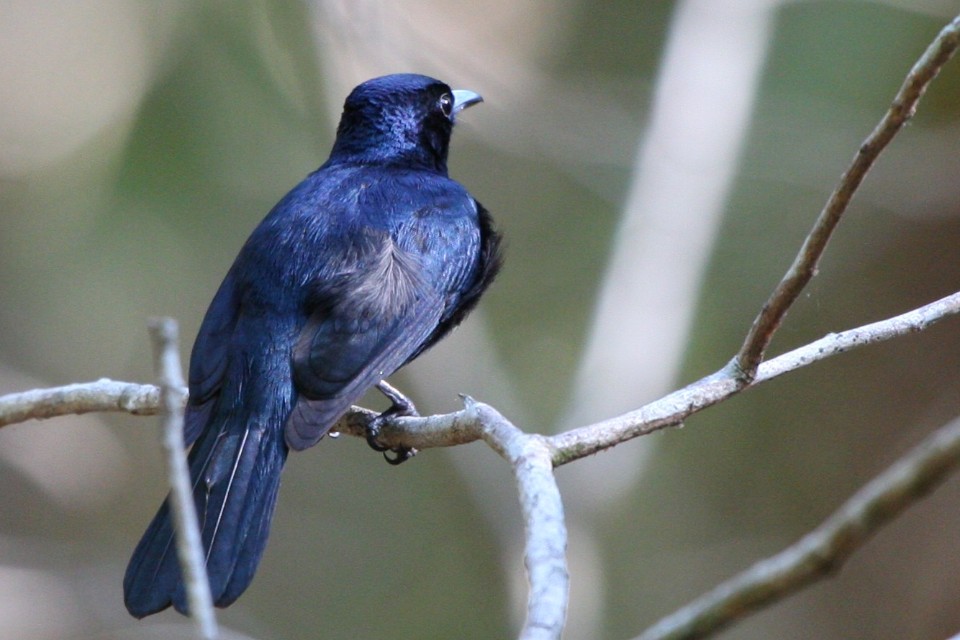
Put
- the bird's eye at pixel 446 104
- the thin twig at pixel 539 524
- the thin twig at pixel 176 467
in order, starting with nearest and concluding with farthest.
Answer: the thin twig at pixel 176 467 < the thin twig at pixel 539 524 < the bird's eye at pixel 446 104

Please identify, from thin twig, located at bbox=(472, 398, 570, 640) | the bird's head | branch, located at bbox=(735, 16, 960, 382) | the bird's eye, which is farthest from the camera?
the bird's eye

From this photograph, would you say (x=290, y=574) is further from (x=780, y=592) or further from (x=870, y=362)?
(x=780, y=592)

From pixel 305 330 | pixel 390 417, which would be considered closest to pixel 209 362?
pixel 305 330

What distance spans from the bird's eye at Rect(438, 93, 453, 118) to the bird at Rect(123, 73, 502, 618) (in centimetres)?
43

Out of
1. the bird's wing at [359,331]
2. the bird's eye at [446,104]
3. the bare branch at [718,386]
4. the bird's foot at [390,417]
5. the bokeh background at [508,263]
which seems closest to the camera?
the bare branch at [718,386]

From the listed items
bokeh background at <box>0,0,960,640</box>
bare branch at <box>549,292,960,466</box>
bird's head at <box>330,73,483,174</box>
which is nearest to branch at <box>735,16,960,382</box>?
bare branch at <box>549,292,960,466</box>

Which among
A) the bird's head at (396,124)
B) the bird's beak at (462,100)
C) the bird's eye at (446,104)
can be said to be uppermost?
the bird's beak at (462,100)

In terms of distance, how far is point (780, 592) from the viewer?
1271 mm

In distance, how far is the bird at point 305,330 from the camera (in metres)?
2.91

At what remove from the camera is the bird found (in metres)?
2.91

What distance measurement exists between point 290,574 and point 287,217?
4.95 metres

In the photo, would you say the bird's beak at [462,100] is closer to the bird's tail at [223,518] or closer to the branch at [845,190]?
the bird's tail at [223,518]

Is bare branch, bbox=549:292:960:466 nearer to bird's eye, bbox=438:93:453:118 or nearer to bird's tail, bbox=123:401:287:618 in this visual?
bird's tail, bbox=123:401:287:618

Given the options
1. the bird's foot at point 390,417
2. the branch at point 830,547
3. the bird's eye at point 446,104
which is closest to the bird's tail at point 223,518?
the bird's foot at point 390,417
